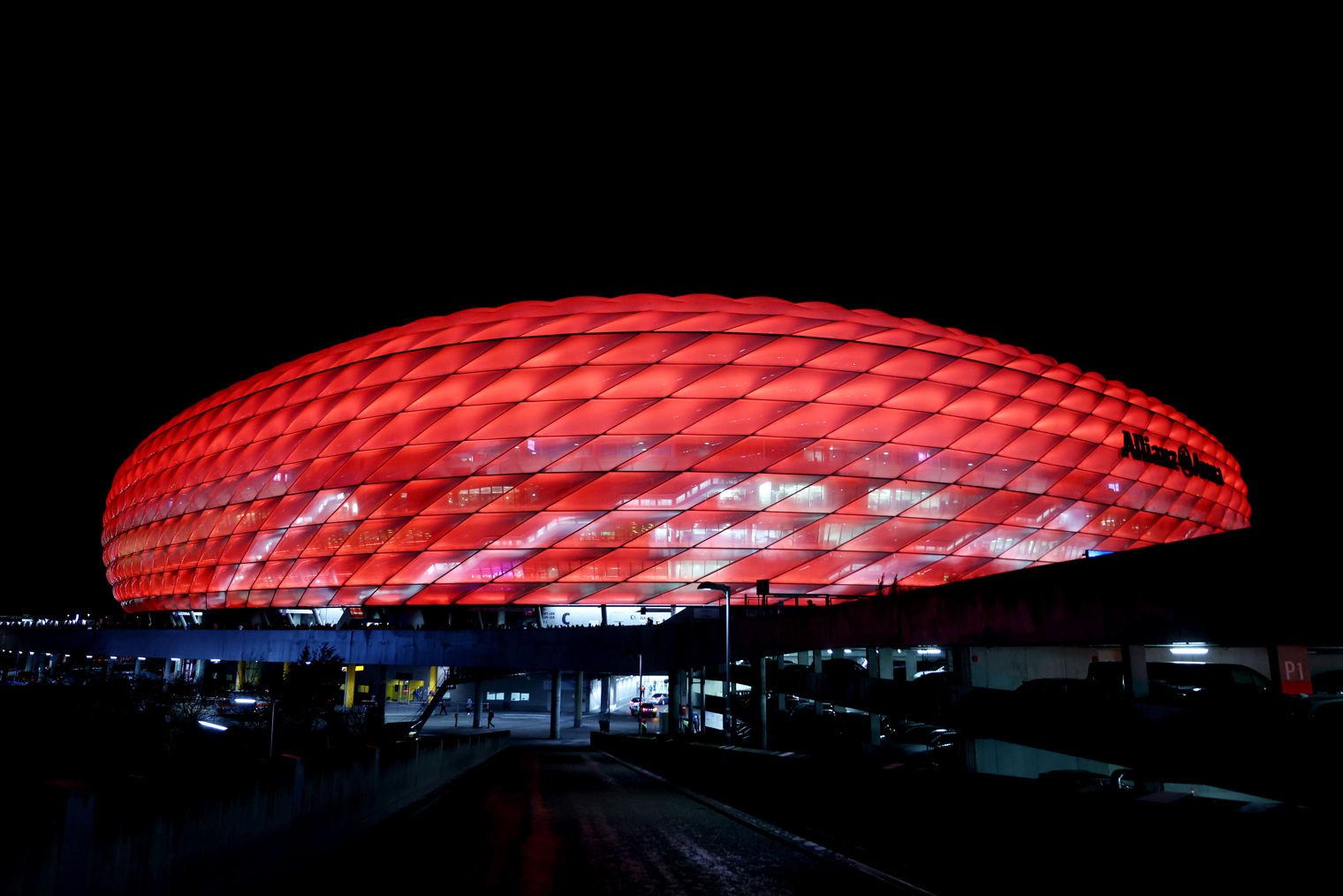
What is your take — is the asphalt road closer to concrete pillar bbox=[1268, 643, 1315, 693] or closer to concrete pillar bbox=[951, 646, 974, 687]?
concrete pillar bbox=[951, 646, 974, 687]

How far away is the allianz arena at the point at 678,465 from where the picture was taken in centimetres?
4022

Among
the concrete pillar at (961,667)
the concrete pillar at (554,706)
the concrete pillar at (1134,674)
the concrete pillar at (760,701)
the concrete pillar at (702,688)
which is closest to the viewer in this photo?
the concrete pillar at (1134,674)

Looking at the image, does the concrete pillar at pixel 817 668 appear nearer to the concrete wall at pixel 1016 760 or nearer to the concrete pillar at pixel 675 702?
the concrete wall at pixel 1016 760

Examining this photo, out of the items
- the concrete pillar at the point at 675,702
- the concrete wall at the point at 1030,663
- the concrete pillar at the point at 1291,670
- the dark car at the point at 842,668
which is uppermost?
the concrete pillar at the point at 1291,670

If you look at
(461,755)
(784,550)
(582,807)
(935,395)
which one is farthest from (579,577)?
(582,807)

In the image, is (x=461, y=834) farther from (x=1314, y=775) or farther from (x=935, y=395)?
(x=935, y=395)

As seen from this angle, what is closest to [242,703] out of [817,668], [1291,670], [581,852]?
[817,668]

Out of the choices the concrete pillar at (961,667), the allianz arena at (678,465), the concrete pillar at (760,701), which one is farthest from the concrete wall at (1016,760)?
the allianz arena at (678,465)

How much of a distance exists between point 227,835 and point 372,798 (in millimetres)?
6375

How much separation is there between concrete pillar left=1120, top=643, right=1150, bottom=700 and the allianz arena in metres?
20.7

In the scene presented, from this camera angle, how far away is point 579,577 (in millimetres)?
40906

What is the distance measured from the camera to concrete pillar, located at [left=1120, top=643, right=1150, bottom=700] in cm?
1841

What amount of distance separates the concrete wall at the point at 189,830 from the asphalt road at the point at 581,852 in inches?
23.2

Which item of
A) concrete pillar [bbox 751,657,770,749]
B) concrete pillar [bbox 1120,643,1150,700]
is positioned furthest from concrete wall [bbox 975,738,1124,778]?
concrete pillar [bbox 751,657,770,749]
